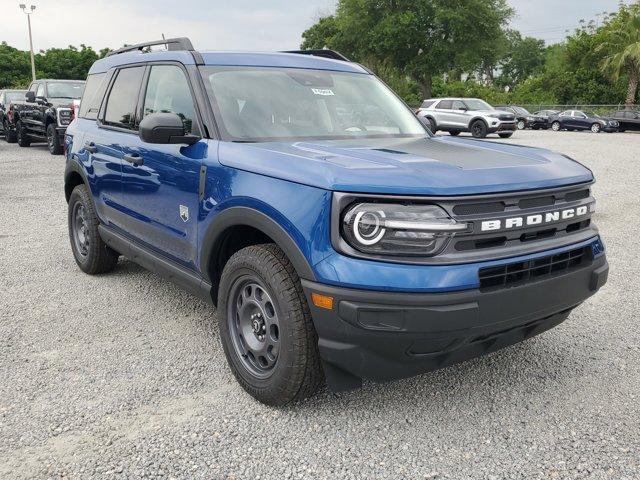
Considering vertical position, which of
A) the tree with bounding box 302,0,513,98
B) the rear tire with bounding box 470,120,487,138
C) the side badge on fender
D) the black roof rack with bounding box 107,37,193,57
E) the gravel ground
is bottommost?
the gravel ground

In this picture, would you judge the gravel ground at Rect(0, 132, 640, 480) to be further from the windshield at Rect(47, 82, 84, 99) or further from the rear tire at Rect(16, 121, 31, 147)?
the rear tire at Rect(16, 121, 31, 147)

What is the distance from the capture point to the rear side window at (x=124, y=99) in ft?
14.3

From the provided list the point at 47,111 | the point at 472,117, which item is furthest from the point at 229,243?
the point at 472,117

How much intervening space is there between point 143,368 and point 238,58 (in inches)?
→ 79.0

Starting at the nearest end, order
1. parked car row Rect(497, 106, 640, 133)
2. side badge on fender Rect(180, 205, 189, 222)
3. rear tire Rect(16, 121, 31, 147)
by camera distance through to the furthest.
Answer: side badge on fender Rect(180, 205, 189, 222), rear tire Rect(16, 121, 31, 147), parked car row Rect(497, 106, 640, 133)

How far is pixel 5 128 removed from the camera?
64.1 feet

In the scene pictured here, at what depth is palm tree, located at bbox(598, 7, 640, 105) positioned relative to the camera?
39.4 m

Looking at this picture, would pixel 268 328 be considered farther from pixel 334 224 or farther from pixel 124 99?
pixel 124 99

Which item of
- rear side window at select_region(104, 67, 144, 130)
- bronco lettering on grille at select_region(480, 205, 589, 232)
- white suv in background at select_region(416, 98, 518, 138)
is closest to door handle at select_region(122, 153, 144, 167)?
rear side window at select_region(104, 67, 144, 130)

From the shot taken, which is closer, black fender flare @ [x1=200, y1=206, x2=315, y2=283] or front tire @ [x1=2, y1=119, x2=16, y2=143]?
black fender flare @ [x1=200, y1=206, x2=315, y2=283]

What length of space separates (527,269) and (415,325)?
2.05 feet

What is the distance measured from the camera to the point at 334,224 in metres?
2.51

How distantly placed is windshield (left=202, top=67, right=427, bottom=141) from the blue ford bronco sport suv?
0.04 feet

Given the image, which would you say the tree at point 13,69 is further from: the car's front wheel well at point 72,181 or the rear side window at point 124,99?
the rear side window at point 124,99
